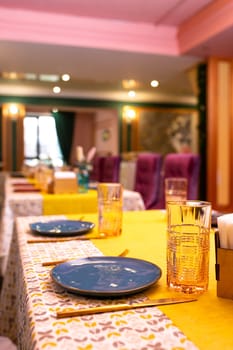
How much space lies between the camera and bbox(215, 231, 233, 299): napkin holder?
26.6 inches

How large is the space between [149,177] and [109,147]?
6.38 metres

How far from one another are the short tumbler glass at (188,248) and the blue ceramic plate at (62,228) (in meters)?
0.48

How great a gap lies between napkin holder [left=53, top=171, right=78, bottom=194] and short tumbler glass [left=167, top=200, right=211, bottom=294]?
178cm

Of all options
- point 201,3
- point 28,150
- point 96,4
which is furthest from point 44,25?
point 28,150

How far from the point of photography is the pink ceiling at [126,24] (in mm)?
4078

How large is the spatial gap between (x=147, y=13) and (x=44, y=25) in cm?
117

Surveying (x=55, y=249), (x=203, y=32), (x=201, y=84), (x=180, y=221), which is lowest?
(x=55, y=249)

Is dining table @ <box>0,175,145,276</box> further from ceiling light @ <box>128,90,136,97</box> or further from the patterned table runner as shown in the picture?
ceiling light @ <box>128,90,136,97</box>

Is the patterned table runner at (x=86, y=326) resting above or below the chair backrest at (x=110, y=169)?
below

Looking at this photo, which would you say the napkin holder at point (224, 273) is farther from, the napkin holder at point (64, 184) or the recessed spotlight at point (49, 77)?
the recessed spotlight at point (49, 77)

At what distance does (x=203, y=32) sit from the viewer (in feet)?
14.4

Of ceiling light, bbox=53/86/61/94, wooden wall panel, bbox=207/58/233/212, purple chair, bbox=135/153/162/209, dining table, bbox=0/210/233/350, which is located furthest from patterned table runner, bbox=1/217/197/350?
ceiling light, bbox=53/86/61/94

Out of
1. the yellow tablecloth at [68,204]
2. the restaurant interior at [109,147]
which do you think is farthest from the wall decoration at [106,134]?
the yellow tablecloth at [68,204]

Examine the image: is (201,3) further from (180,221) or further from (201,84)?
(180,221)
